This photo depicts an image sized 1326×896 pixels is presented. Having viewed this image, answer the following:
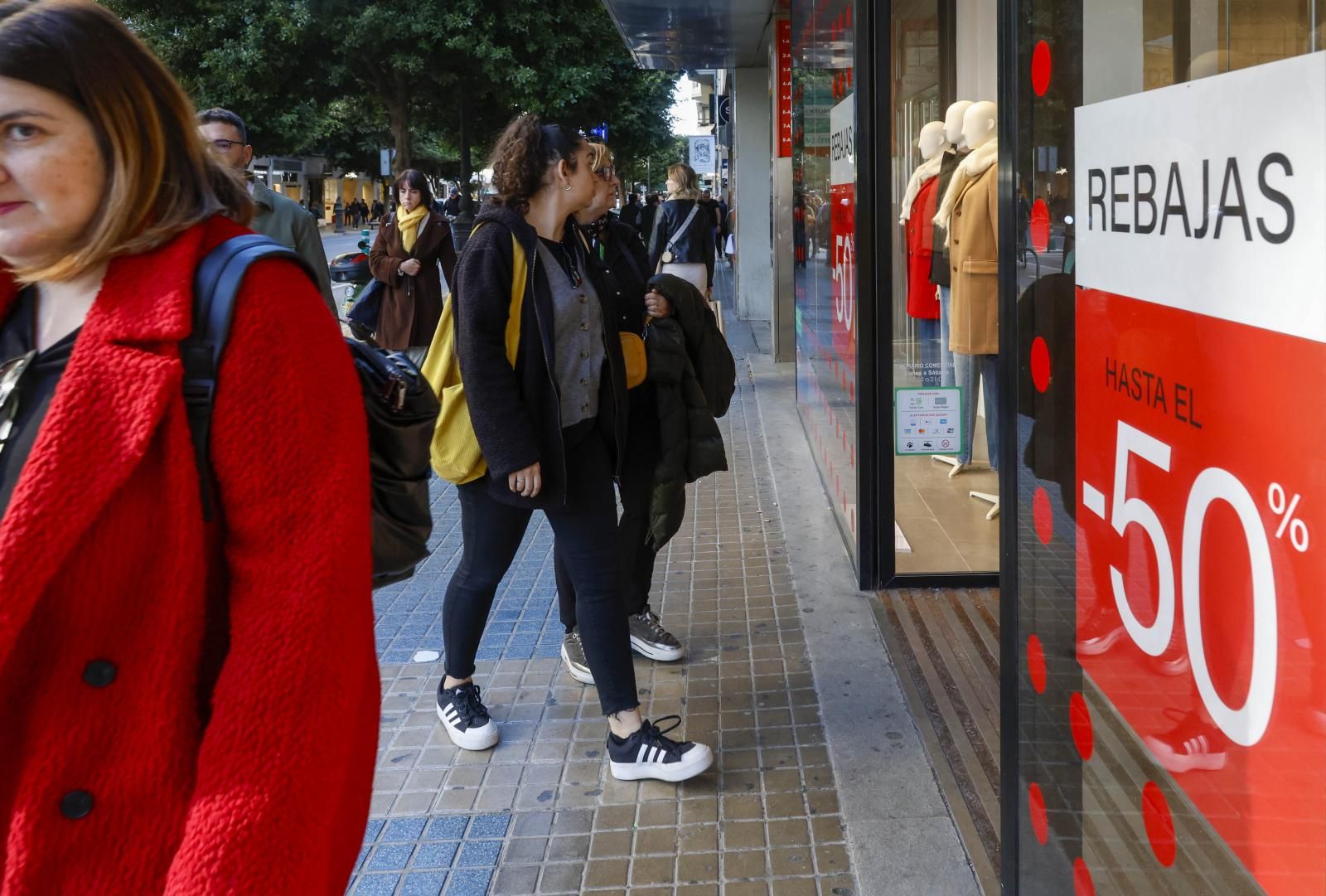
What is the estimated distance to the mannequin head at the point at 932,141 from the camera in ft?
18.6

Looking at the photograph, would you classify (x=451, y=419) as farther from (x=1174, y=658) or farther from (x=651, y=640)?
(x=1174, y=658)

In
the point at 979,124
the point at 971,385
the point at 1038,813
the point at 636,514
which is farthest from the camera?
the point at 979,124

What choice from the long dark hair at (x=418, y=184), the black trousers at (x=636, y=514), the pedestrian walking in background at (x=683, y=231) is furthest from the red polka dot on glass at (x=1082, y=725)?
the pedestrian walking in background at (x=683, y=231)

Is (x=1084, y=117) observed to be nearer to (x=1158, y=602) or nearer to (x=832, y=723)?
(x=1158, y=602)

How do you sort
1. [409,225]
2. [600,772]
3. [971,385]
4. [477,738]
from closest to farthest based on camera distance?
[600,772] < [477,738] < [971,385] < [409,225]

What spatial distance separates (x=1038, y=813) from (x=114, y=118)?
188cm

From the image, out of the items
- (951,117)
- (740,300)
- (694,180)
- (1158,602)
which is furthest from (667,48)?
(1158,602)

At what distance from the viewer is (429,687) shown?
4.47 metres

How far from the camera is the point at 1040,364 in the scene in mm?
2168

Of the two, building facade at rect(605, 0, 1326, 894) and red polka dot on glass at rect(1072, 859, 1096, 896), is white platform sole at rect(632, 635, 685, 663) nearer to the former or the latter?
building facade at rect(605, 0, 1326, 894)

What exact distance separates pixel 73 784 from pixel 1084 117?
1.62 meters

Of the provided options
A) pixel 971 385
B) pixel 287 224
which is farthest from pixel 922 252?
pixel 287 224

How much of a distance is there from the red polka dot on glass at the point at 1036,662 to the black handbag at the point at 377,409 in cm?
110

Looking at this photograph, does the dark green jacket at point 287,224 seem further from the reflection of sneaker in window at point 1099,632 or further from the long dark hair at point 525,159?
the reflection of sneaker in window at point 1099,632
